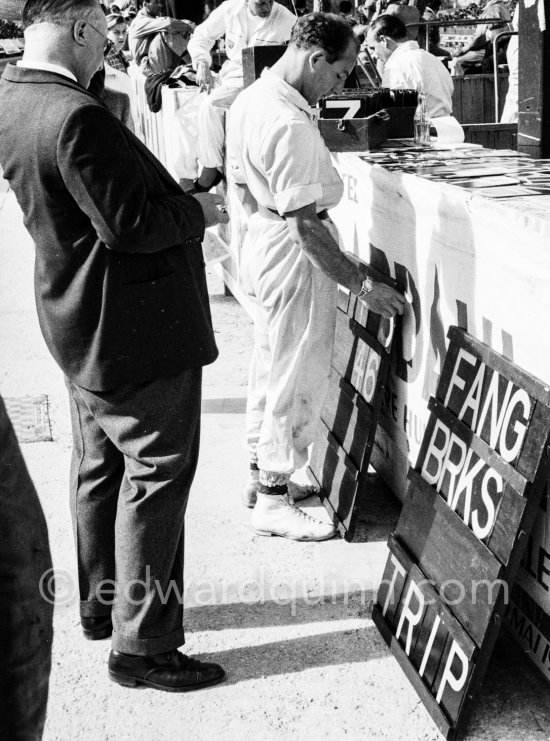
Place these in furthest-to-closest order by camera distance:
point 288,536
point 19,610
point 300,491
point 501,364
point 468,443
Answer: point 300,491 → point 288,536 → point 468,443 → point 501,364 → point 19,610

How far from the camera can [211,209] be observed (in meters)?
2.94

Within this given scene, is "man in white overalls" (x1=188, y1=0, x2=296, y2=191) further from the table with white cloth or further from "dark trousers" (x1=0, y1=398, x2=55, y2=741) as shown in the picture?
"dark trousers" (x1=0, y1=398, x2=55, y2=741)

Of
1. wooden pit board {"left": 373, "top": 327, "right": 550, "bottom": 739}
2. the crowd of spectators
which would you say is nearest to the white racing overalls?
wooden pit board {"left": 373, "top": 327, "right": 550, "bottom": 739}

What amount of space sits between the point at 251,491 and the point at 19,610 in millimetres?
3019

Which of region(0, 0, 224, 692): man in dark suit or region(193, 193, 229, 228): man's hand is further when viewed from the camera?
region(193, 193, 229, 228): man's hand

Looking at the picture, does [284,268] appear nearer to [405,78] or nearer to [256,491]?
[256,491]

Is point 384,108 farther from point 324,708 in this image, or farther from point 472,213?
point 324,708

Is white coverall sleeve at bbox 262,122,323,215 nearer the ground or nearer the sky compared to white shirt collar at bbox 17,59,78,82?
nearer the ground

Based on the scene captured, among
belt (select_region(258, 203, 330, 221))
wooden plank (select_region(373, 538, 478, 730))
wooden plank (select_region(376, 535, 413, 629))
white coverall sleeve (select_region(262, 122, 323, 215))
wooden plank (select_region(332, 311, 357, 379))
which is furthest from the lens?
wooden plank (select_region(332, 311, 357, 379))

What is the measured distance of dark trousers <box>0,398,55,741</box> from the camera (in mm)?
Result: 1155

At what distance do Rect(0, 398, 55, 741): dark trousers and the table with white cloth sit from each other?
5.62 feet

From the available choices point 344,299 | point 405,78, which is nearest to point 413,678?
point 344,299

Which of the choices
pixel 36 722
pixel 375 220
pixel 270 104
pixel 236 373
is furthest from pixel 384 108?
pixel 36 722

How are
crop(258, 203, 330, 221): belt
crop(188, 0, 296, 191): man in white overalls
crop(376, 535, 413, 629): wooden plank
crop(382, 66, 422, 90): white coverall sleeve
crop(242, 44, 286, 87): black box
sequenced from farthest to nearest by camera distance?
1. crop(188, 0, 296, 191): man in white overalls
2. crop(382, 66, 422, 90): white coverall sleeve
3. crop(242, 44, 286, 87): black box
4. crop(258, 203, 330, 221): belt
5. crop(376, 535, 413, 629): wooden plank
